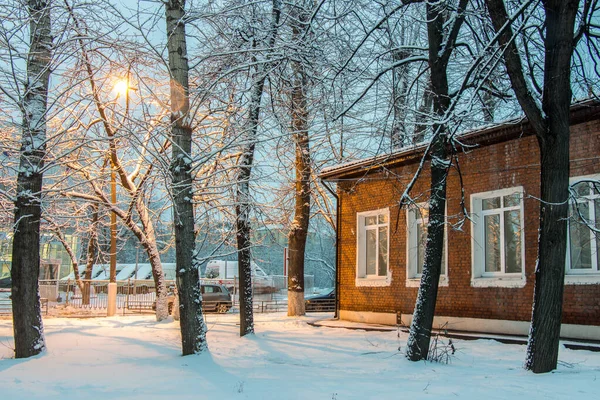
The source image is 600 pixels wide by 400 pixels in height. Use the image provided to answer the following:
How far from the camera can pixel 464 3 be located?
834cm

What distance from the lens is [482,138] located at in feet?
41.4

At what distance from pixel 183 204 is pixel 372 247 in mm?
8592

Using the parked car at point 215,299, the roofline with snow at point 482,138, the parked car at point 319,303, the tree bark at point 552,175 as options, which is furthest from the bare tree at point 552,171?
the parked car at point 215,299

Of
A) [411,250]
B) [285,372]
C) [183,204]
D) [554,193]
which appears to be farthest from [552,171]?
[411,250]

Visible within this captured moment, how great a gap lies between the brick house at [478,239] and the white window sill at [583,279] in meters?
0.02

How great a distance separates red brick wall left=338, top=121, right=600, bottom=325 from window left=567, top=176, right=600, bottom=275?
0.39 m

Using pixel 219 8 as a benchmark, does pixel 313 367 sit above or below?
below

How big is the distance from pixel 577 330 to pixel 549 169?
494 centimetres

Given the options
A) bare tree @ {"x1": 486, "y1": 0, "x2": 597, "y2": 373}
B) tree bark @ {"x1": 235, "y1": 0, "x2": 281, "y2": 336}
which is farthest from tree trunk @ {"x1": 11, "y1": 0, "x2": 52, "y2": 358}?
bare tree @ {"x1": 486, "y1": 0, "x2": 597, "y2": 373}

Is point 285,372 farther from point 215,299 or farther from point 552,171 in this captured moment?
point 215,299

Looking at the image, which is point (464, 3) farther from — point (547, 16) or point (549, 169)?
point (549, 169)

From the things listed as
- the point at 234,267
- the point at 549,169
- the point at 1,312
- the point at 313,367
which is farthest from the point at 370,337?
the point at 234,267

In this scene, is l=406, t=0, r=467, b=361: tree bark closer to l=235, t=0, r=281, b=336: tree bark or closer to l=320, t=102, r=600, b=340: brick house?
l=320, t=102, r=600, b=340: brick house

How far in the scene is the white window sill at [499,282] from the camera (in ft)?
38.8
